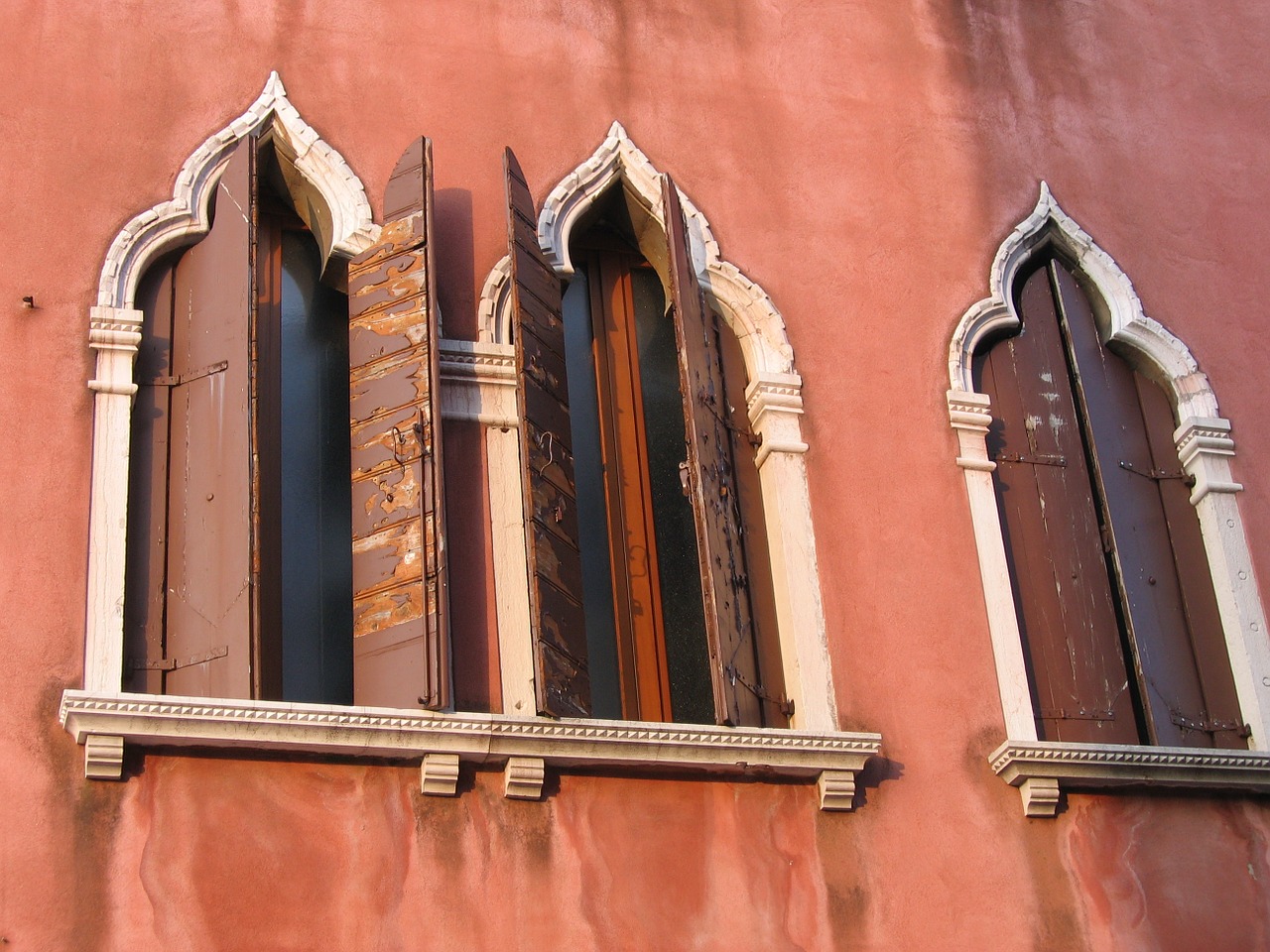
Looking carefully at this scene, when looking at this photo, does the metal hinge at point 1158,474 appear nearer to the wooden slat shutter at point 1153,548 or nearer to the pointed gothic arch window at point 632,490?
the wooden slat shutter at point 1153,548

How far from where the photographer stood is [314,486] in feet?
24.8

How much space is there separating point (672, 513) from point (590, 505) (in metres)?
0.32

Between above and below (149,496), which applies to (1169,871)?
below

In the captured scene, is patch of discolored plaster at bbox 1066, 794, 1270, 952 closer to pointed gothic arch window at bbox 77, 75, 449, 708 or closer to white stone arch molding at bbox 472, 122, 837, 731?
white stone arch molding at bbox 472, 122, 837, 731

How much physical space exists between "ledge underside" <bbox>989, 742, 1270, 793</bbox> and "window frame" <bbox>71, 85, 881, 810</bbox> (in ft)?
1.76

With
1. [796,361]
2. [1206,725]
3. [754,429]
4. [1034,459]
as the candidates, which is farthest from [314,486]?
[1206,725]

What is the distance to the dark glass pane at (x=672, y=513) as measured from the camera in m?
7.57

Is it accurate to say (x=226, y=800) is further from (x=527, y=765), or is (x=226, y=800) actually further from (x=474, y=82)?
(x=474, y=82)

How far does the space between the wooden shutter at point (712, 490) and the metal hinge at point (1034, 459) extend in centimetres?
118

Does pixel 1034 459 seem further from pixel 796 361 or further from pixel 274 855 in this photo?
pixel 274 855

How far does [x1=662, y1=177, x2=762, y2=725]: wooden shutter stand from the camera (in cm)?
714

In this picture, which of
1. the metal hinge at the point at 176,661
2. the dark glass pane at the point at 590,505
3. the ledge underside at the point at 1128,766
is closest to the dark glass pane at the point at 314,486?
the metal hinge at the point at 176,661

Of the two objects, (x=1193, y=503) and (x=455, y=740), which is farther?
(x=1193, y=503)

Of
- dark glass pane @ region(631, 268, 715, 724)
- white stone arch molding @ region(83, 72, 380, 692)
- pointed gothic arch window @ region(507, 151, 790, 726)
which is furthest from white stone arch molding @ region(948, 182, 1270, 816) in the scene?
white stone arch molding @ region(83, 72, 380, 692)
